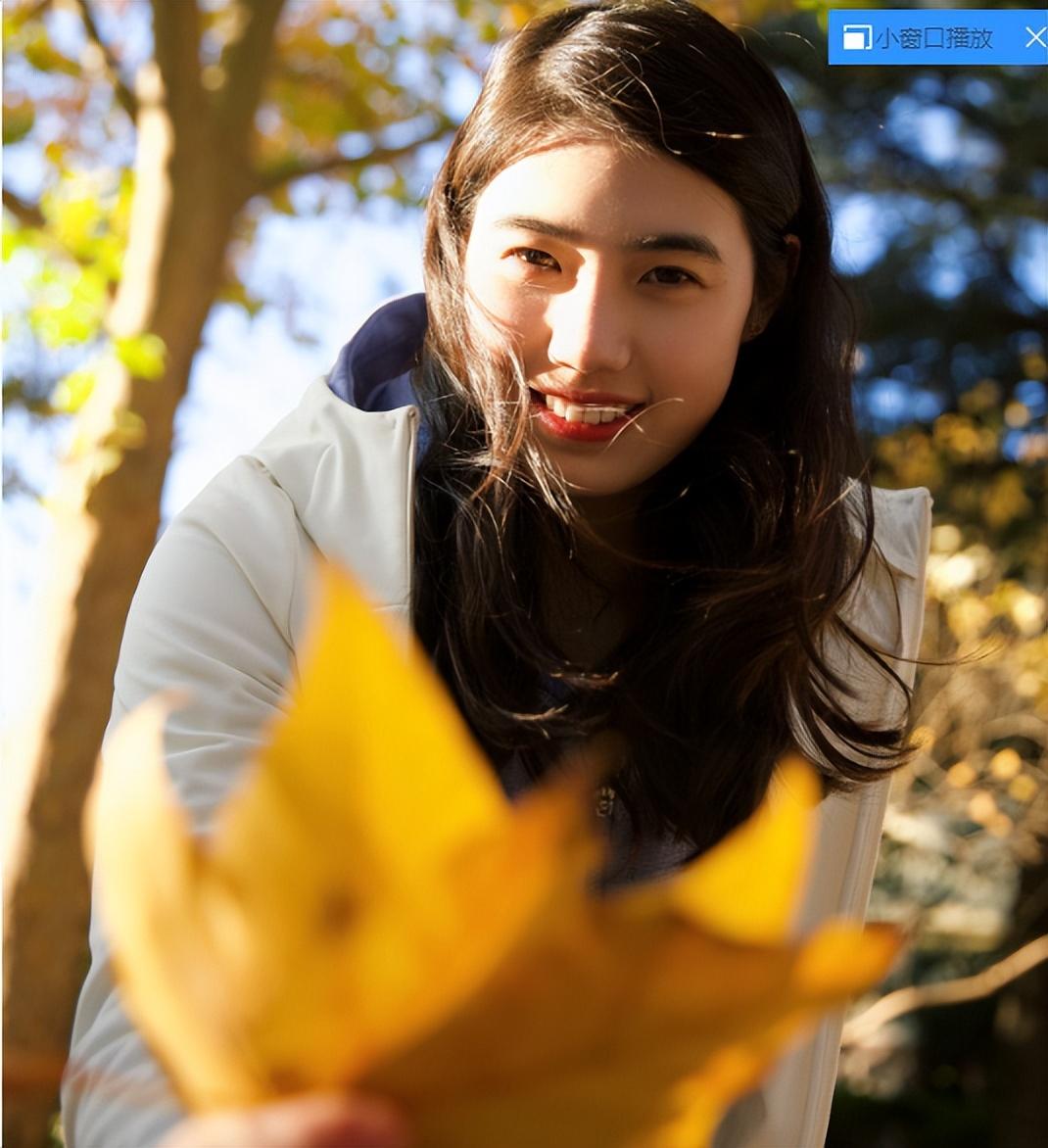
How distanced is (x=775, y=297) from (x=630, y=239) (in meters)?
0.37

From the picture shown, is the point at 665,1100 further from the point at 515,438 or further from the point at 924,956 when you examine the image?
the point at 924,956

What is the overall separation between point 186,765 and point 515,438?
15.9 inches

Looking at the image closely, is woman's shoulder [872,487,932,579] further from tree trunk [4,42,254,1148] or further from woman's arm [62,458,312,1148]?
tree trunk [4,42,254,1148]

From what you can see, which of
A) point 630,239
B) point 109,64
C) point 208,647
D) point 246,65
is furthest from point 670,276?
point 109,64

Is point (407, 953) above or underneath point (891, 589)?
above

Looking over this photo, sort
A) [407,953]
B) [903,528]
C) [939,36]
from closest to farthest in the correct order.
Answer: [407,953], [903,528], [939,36]

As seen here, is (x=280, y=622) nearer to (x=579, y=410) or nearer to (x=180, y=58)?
(x=579, y=410)

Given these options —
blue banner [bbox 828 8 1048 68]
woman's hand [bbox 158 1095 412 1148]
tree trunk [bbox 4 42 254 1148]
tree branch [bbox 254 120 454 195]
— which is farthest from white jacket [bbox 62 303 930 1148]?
tree branch [bbox 254 120 454 195]

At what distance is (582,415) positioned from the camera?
108cm

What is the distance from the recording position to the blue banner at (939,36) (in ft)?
6.73

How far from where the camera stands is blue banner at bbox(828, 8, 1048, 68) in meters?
2.05

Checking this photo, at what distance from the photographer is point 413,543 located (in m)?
1.10

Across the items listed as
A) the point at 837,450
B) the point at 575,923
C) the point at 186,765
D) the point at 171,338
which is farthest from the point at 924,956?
the point at 575,923

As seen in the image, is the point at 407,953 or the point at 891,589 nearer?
the point at 407,953
